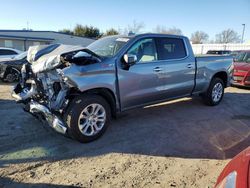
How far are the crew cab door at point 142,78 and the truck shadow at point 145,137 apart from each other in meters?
0.63

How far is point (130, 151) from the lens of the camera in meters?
4.46

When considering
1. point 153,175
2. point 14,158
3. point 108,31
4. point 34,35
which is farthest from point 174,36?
point 108,31

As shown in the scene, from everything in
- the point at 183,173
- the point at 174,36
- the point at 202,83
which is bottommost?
the point at 183,173

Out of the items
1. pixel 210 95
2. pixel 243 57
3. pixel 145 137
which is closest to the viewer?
pixel 145 137

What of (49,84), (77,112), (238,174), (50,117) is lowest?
(50,117)

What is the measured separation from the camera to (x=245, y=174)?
193 centimetres

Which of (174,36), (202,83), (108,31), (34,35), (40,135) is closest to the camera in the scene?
(40,135)

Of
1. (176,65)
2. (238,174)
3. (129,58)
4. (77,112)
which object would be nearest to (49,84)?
(77,112)

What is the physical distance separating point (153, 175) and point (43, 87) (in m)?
2.49

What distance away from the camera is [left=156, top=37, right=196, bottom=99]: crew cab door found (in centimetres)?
594

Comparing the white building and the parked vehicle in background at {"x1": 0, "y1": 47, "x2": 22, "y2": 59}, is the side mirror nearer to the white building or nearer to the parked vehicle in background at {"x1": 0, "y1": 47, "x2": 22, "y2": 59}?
the parked vehicle in background at {"x1": 0, "y1": 47, "x2": 22, "y2": 59}

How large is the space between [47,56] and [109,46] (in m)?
1.40

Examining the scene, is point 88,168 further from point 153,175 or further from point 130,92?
point 130,92

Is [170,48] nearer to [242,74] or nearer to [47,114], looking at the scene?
[47,114]
